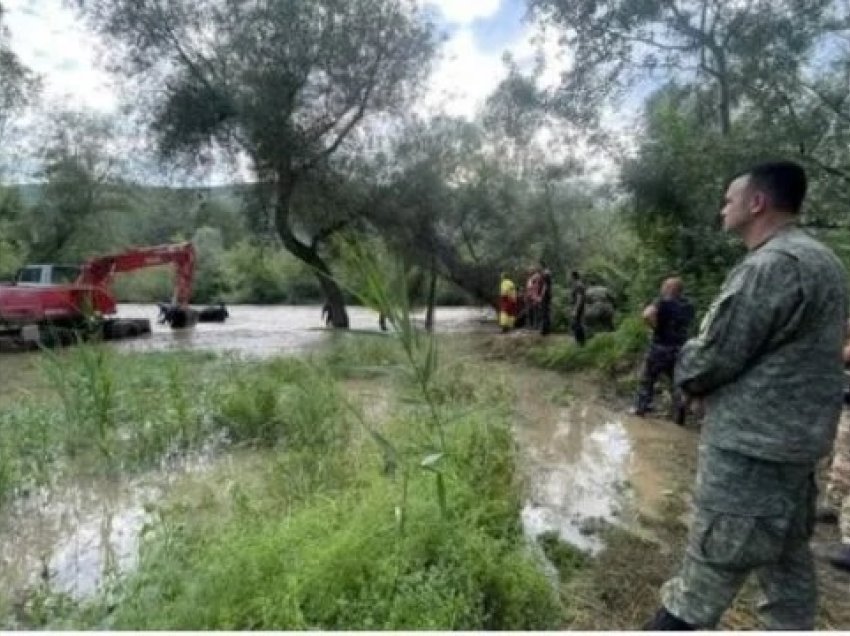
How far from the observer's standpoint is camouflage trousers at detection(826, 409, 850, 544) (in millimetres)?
3701

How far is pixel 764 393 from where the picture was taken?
6.36 feet

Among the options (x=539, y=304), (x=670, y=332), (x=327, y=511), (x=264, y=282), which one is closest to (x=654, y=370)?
(x=670, y=332)

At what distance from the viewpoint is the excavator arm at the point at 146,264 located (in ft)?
52.0

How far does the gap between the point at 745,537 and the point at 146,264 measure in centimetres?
1684

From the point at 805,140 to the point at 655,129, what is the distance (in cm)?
238

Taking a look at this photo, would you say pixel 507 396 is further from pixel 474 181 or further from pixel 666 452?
pixel 474 181

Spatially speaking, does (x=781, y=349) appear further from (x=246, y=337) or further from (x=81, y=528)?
(x=246, y=337)

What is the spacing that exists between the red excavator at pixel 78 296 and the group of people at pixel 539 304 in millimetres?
7983

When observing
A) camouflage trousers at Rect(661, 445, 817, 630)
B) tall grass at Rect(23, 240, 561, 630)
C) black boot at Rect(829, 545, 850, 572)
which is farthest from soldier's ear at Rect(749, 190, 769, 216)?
black boot at Rect(829, 545, 850, 572)

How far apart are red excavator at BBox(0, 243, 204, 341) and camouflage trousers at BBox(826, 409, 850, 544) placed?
34.6ft

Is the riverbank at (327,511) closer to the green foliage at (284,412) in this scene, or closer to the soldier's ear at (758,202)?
the green foliage at (284,412)

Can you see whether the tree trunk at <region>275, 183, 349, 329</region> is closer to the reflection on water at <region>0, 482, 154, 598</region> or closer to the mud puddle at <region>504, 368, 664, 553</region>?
the mud puddle at <region>504, 368, 664, 553</region>

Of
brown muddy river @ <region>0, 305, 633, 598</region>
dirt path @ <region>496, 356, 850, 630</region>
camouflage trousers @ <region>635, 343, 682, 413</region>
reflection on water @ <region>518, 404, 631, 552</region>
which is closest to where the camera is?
dirt path @ <region>496, 356, 850, 630</region>

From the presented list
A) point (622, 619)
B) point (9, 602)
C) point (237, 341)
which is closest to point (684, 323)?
point (622, 619)
